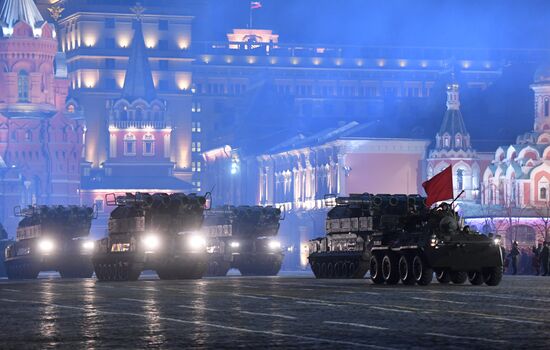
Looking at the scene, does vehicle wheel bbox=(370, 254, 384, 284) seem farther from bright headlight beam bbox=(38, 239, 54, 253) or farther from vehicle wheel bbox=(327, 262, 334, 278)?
bright headlight beam bbox=(38, 239, 54, 253)

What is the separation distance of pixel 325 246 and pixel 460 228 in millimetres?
18316

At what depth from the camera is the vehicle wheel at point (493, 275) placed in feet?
159

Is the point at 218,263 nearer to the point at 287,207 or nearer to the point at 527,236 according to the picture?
the point at 527,236

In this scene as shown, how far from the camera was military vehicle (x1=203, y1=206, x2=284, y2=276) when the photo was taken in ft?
261

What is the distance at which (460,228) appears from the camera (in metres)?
50.0

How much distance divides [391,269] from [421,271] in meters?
1.82

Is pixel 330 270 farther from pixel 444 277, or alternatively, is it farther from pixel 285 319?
pixel 285 319

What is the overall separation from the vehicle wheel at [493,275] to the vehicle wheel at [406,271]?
2289 millimetres

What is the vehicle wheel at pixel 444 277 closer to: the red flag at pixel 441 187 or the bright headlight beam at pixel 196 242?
the red flag at pixel 441 187

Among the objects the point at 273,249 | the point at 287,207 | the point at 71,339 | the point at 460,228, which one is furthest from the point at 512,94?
the point at 71,339

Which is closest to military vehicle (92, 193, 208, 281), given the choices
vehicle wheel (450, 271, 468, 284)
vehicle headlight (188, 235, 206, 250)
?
vehicle headlight (188, 235, 206, 250)

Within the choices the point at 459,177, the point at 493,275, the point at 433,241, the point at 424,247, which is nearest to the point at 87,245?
the point at 424,247

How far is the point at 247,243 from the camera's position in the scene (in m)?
79.6

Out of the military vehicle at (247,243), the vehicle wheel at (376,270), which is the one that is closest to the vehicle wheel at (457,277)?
the vehicle wheel at (376,270)
